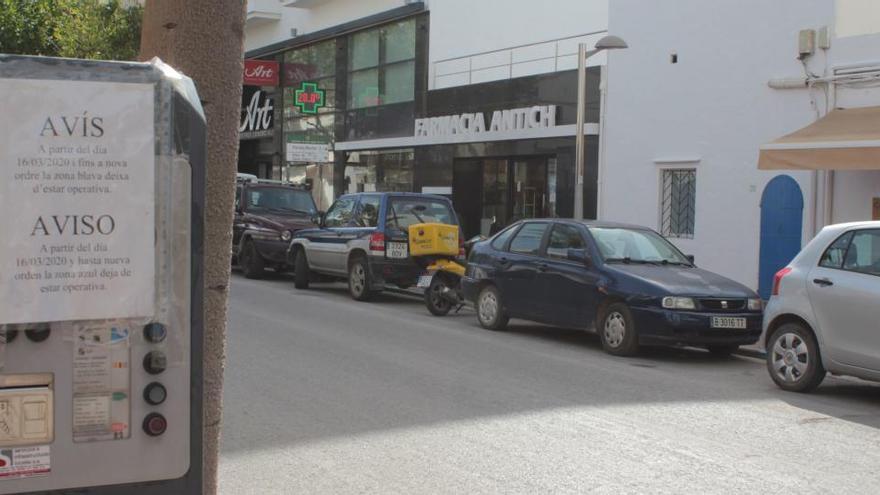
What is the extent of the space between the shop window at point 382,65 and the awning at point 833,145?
13.1 meters

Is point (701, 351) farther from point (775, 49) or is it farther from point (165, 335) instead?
point (165, 335)

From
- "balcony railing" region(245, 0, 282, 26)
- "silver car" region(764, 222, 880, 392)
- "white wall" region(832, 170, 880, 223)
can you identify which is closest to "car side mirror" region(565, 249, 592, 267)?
"silver car" region(764, 222, 880, 392)

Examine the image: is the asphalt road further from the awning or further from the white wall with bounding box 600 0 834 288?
the white wall with bounding box 600 0 834 288

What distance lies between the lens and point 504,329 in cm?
1359

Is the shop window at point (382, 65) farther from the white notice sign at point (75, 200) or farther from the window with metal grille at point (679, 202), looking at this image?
the white notice sign at point (75, 200)

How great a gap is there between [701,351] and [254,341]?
5.60 m

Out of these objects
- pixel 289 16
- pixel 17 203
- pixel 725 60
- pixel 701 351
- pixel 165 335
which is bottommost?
pixel 701 351

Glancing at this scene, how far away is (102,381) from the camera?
283 cm

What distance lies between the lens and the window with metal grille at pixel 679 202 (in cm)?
1834

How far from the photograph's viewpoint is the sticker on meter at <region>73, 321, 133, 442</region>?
9.19ft

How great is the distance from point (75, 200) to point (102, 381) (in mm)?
522

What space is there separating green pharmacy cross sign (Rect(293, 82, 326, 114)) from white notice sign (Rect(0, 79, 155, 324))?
2875 centimetres

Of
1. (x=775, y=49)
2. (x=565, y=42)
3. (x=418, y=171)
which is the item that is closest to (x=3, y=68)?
(x=775, y=49)

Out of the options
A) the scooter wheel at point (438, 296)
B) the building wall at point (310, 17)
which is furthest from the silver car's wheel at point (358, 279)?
the building wall at point (310, 17)
